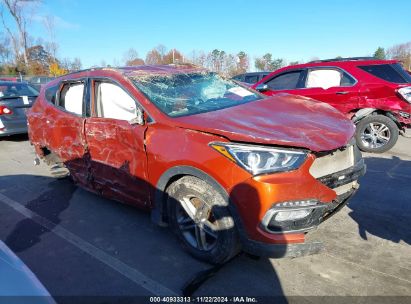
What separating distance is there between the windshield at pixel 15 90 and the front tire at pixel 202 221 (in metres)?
7.36

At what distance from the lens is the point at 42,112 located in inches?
185

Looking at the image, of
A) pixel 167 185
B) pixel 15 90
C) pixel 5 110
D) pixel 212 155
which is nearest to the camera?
pixel 212 155

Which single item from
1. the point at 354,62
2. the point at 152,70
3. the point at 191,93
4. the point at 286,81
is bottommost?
the point at 191,93

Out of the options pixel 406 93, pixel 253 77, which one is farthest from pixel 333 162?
pixel 253 77

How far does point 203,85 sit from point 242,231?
1.93 m

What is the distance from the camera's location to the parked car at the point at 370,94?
591cm

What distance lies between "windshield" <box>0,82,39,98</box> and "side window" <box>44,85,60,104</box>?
4.34 metres

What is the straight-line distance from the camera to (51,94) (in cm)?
464

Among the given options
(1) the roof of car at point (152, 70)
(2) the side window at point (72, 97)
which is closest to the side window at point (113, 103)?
(1) the roof of car at point (152, 70)

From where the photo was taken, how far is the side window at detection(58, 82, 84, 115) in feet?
13.0

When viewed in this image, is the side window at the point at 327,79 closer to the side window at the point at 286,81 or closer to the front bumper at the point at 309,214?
the side window at the point at 286,81

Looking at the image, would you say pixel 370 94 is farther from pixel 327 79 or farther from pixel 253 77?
pixel 253 77

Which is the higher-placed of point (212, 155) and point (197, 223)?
point (212, 155)

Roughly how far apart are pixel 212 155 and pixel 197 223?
0.69m
